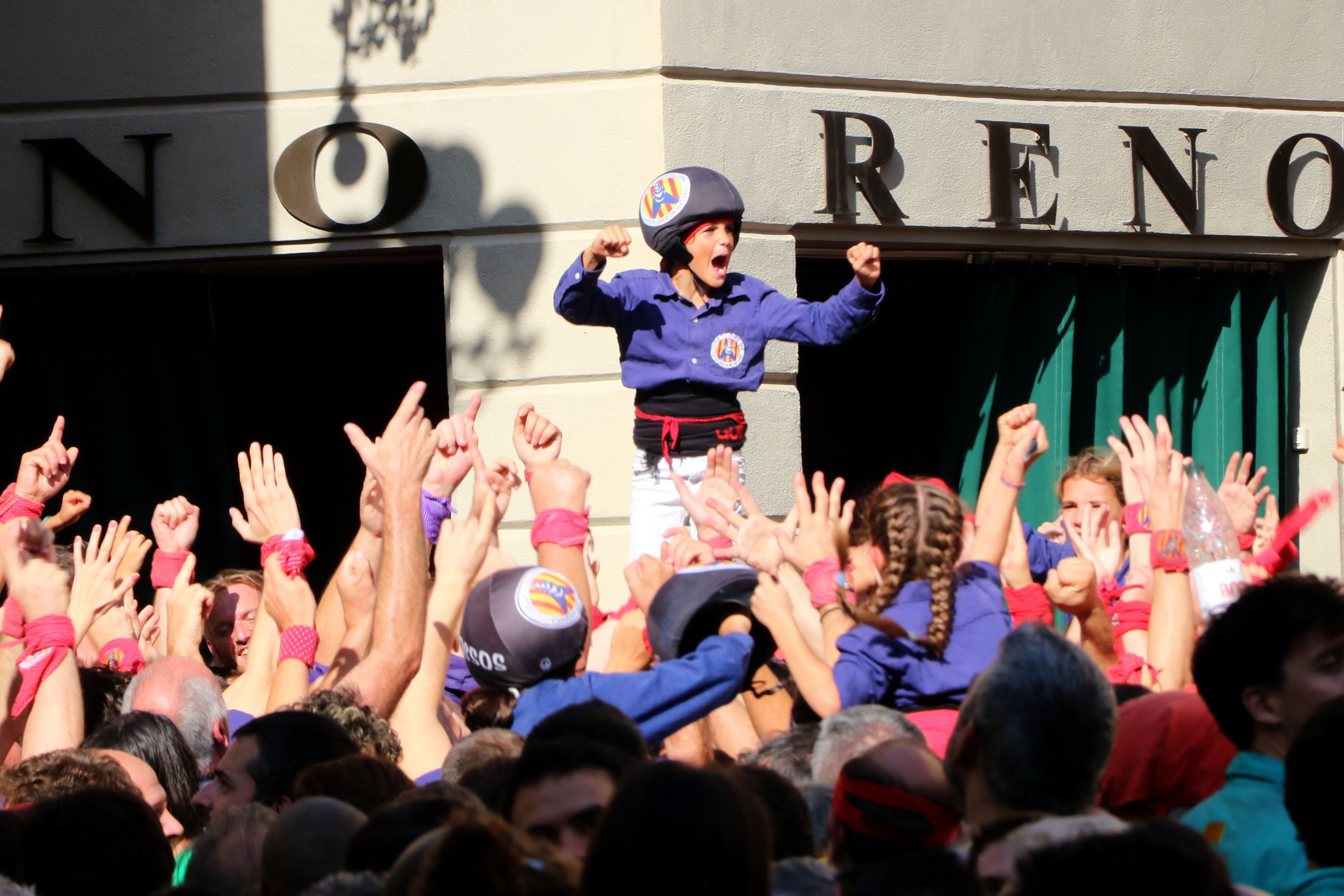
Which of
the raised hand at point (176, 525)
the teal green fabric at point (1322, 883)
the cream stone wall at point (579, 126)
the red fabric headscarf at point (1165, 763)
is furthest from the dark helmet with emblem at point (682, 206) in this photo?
the teal green fabric at point (1322, 883)

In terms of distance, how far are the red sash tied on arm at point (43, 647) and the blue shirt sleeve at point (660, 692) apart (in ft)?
4.23

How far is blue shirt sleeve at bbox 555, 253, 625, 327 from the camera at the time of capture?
5.38 m

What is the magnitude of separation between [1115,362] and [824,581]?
4.97m

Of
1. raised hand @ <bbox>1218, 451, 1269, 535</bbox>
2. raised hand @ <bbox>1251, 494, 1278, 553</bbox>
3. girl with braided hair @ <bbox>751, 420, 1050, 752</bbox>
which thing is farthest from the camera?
raised hand @ <bbox>1251, 494, 1278, 553</bbox>

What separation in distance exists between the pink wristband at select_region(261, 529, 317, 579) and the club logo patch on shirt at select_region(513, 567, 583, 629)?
4.28 ft

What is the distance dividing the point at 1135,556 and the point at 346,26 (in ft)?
15.5

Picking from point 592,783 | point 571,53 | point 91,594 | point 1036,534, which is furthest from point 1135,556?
point 571,53

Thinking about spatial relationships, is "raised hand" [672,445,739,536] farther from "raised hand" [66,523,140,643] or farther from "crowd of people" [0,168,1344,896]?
"raised hand" [66,523,140,643]

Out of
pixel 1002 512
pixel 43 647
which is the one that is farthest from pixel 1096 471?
pixel 43 647

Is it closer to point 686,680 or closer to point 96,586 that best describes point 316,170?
point 96,586

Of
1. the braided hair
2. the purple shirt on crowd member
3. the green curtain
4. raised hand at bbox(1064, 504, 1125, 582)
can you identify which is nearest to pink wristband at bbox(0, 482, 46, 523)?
the braided hair

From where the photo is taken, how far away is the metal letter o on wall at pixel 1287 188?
25.8ft

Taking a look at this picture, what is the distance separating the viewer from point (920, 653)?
11.7 ft

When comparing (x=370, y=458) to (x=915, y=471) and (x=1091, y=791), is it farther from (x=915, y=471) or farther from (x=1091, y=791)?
(x=915, y=471)
